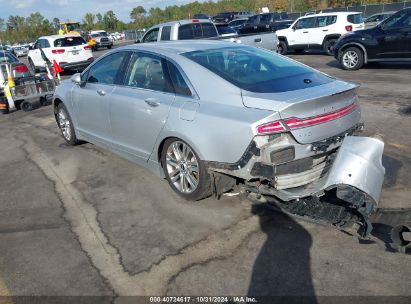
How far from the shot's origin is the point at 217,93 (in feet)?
12.8

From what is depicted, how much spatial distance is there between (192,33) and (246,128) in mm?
9722

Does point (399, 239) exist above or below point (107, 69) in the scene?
below

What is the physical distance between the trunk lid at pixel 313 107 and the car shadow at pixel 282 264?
0.84 m

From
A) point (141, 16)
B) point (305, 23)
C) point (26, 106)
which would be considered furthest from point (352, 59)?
point (141, 16)

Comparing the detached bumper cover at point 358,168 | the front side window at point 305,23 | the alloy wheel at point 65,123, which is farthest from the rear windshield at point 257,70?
the front side window at point 305,23

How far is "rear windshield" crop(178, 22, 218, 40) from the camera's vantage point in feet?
40.3

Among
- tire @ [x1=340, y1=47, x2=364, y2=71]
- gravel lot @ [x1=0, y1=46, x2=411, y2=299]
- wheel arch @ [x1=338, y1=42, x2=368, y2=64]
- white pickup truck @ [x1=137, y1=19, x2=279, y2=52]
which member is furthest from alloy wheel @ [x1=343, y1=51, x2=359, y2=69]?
gravel lot @ [x1=0, y1=46, x2=411, y2=299]

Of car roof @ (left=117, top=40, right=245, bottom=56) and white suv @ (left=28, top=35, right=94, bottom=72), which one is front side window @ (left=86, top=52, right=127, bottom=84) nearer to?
car roof @ (left=117, top=40, right=245, bottom=56)

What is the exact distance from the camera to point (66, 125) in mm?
6746

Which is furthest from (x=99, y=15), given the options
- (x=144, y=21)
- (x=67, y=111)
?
(x=67, y=111)

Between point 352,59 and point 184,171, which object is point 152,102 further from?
point 352,59

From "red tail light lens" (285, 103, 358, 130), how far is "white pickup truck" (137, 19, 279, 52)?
27.6ft

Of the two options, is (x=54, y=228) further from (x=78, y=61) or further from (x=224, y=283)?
(x=78, y=61)

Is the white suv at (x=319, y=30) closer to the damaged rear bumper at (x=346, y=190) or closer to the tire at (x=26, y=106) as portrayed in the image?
the tire at (x=26, y=106)
